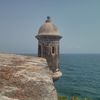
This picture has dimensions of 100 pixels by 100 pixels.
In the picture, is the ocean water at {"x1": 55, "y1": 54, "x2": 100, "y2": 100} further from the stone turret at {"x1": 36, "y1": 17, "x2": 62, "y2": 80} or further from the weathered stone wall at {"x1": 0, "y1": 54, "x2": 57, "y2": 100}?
the weathered stone wall at {"x1": 0, "y1": 54, "x2": 57, "y2": 100}

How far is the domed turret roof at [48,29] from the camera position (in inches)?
571

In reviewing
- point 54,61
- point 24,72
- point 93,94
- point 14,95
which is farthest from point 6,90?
point 93,94

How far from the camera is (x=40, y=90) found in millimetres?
4223

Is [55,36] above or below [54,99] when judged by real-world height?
above

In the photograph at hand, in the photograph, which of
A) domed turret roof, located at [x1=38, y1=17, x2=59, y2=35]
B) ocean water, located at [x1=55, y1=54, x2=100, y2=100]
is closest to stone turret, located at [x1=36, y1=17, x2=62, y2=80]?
domed turret roof, located at [x1=38, y1=17, x2=59, y2=35]

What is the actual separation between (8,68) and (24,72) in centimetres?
54

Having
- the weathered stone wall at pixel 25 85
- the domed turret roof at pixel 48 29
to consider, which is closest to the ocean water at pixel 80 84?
the domed turret roof at pixel 48 29

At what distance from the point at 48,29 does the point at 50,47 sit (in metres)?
1.41

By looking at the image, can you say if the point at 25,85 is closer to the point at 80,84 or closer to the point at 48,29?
the point at 48,29

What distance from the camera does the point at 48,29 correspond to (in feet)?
48.3

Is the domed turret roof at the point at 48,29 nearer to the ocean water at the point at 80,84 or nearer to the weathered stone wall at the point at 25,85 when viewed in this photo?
the weathered stone wall at the point at 25,85

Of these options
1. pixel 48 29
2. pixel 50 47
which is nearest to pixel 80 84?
pixel 48 29

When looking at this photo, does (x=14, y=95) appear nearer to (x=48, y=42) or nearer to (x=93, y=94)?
(x=48, y=42)

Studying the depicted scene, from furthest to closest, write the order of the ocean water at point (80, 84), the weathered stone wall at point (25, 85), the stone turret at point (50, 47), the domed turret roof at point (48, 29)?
1. the ocean water at point (80, 84)
2. the domed turret roof at point (48, 29)
3. the stone turret at point (50, 47)
4. the weathered stone wall at point (25, 85)
